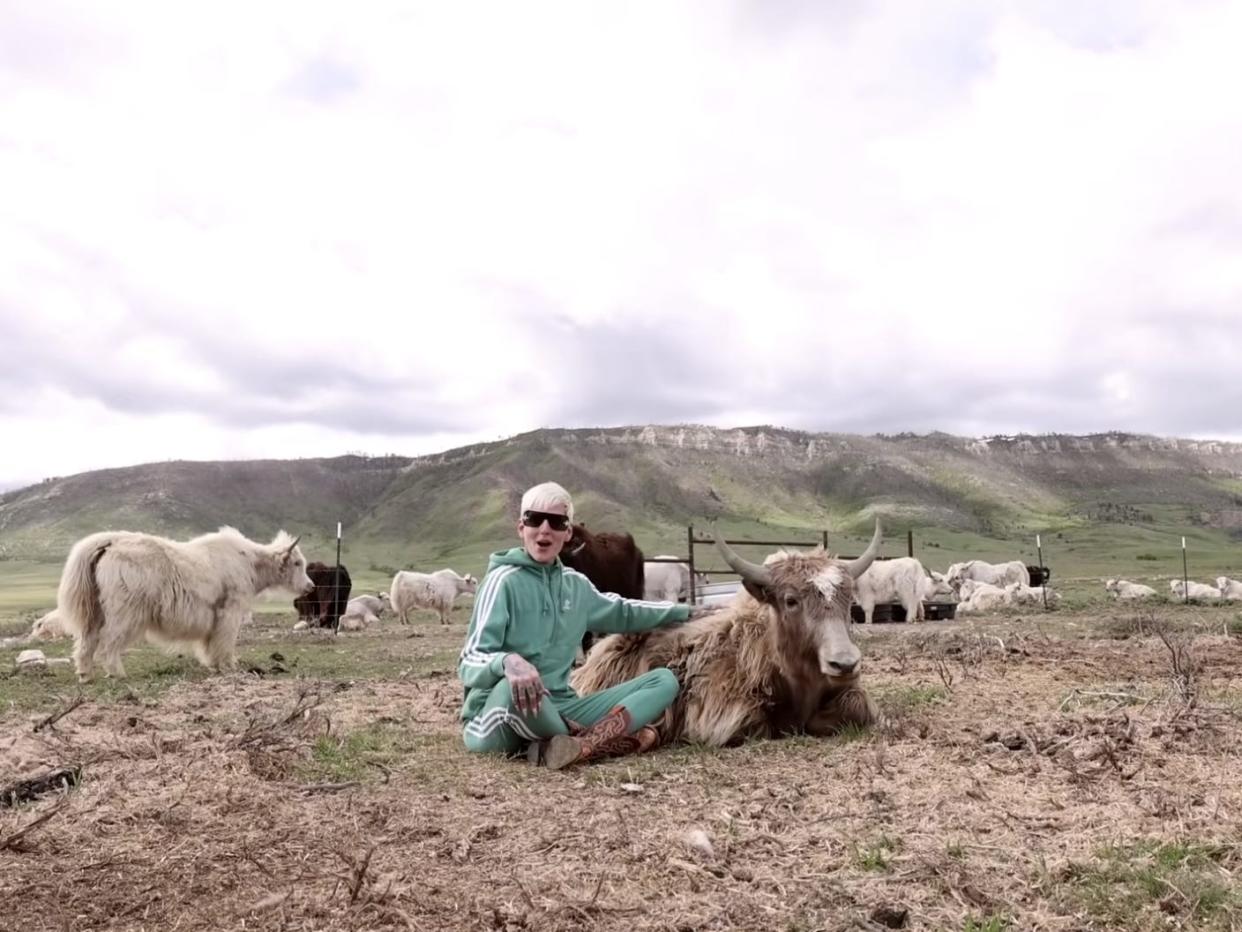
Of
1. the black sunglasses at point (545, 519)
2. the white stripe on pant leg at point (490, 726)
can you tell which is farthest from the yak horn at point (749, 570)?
the white stripe on pant leg at point (490, 726)

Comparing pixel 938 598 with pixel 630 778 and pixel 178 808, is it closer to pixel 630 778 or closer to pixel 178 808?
pixel 630 778

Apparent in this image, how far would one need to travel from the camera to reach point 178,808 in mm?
3721

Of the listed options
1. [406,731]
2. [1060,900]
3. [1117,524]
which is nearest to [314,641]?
[406,731]

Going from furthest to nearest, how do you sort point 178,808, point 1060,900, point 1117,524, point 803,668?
point 1117,524
point 803,668
point 178,808
point 1060,900

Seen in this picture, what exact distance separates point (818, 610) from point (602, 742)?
1713 millimetres

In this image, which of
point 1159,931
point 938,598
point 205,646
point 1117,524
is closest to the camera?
point 1159,931

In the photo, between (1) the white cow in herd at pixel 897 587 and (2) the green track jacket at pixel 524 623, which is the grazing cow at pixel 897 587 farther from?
(2) the green track jacket at pixel 524 623

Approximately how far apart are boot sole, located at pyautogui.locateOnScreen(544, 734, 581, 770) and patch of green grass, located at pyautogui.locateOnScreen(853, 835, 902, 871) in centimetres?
204

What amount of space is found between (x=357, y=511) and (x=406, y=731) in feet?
429

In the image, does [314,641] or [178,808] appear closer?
[178,808]

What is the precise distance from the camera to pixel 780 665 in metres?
5.90

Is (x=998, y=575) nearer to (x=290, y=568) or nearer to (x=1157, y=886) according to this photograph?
(x=290, y=568)

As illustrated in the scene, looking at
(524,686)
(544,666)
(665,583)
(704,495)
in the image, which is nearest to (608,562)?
(544,666)

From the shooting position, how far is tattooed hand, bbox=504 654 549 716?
472 cm
